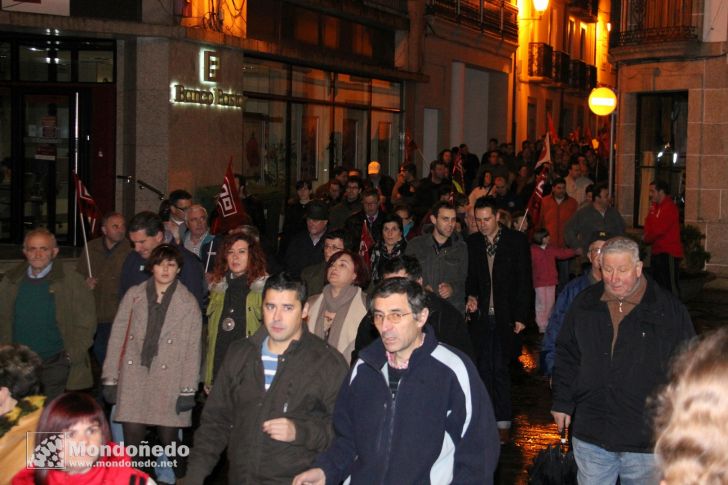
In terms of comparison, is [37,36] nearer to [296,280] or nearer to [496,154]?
[496,154]

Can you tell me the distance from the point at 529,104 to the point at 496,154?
709 inches

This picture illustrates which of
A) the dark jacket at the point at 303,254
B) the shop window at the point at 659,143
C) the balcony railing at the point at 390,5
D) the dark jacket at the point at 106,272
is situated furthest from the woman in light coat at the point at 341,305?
the balcony railing at the point at 390,5

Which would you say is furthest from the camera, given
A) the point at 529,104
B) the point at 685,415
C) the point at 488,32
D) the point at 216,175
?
the point at 529,104

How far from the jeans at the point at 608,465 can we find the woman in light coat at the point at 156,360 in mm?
2642

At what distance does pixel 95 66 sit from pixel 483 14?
1710cm

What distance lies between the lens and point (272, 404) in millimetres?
5582

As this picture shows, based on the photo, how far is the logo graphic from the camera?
422 cm

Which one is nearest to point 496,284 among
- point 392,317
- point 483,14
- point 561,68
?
point 392,317

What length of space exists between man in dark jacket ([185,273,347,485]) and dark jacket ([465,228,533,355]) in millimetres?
4408

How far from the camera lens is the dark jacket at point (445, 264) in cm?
984

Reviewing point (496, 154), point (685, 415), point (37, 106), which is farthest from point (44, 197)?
point (685, 415)

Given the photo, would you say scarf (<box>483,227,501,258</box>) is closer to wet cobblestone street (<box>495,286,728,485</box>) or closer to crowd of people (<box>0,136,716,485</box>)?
crowd of people (<box>0,136,716,485</box>)

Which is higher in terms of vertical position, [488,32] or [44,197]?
[488,32]

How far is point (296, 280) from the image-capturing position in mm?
5969
